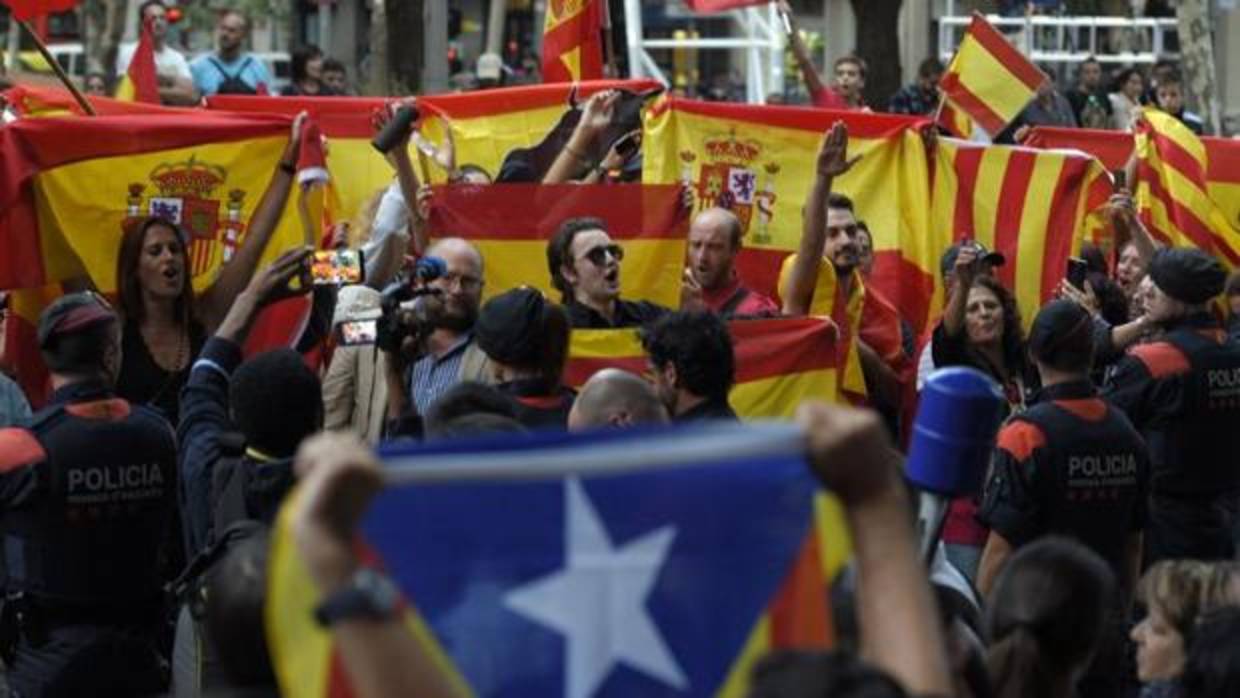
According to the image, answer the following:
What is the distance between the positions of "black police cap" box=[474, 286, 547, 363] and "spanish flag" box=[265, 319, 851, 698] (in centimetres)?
343

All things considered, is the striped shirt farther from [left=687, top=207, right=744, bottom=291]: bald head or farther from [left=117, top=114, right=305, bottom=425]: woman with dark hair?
[left=687, top=207, right=744, bottom=291]: bald head

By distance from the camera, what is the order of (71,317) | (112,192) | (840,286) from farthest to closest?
(840,286) → (112,192) → (71,317)

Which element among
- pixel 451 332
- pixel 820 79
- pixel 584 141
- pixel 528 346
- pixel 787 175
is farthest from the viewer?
pixel 820 79

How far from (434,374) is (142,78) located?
564 centimetres

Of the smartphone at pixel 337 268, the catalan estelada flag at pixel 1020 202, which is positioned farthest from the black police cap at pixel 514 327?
the catalan estelada flag at pixel 1020 202

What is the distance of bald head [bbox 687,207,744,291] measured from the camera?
9.55 meters

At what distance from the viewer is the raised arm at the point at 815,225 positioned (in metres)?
9.34

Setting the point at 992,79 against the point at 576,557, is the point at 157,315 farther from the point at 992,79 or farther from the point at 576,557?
the point at 992,79

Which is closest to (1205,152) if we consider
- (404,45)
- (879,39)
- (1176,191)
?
(1176,191)

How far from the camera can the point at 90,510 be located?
7016 mm

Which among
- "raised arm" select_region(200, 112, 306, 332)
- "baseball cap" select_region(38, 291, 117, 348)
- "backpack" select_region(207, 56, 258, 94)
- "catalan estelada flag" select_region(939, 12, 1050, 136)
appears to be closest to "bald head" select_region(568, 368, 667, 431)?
"baseball cap" select_region(38, 291, 117, 348)

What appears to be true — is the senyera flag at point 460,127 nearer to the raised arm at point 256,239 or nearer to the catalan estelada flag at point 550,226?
the catalan estelada flag at point 550,226

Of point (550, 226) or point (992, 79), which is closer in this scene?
point (550, 226)

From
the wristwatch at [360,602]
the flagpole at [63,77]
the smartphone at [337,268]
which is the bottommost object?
the wristwatch at [360,602]
